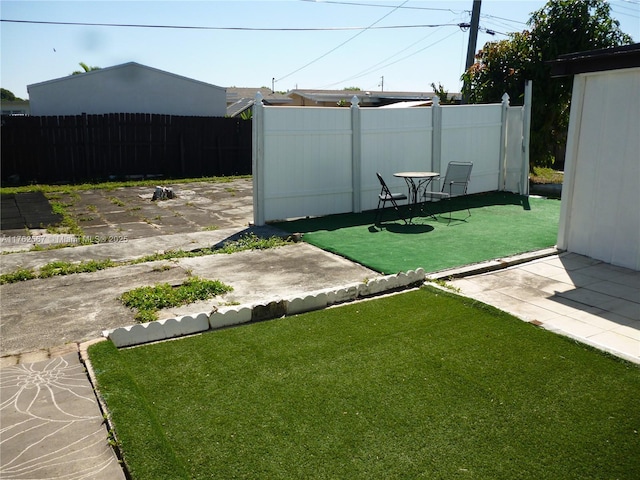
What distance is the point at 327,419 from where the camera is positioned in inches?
131

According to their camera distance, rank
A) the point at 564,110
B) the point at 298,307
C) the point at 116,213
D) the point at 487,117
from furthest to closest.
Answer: the point at 564,110 → the point at 487,117 → the point at 116,213 → the point at 298,307

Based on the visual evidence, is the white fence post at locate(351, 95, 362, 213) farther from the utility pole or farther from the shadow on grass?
the utility pole

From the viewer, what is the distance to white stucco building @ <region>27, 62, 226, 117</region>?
61.0ft

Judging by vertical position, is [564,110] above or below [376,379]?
above

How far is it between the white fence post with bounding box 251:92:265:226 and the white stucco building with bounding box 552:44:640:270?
447 cm

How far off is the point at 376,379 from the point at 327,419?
0.62 metres

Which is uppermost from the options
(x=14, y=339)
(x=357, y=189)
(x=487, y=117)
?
(x=487, y=117)

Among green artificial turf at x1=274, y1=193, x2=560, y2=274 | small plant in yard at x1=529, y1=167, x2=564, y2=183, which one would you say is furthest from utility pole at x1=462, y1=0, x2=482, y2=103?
green artificial turf at x1=274, y1=193, x2=560, y2=274

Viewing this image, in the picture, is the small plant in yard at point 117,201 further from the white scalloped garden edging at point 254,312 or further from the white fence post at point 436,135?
the white scalloped garden edging at point 254,312

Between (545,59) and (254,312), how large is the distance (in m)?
12.0

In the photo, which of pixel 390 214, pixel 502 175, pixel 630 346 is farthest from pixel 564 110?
pixel 630 346

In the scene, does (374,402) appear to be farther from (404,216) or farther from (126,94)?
(126,94)

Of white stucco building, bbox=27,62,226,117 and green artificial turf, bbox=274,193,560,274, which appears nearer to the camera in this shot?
green artificial turf, bbox=274,193,560,274

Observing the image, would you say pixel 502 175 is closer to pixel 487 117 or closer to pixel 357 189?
pixel 487 117
